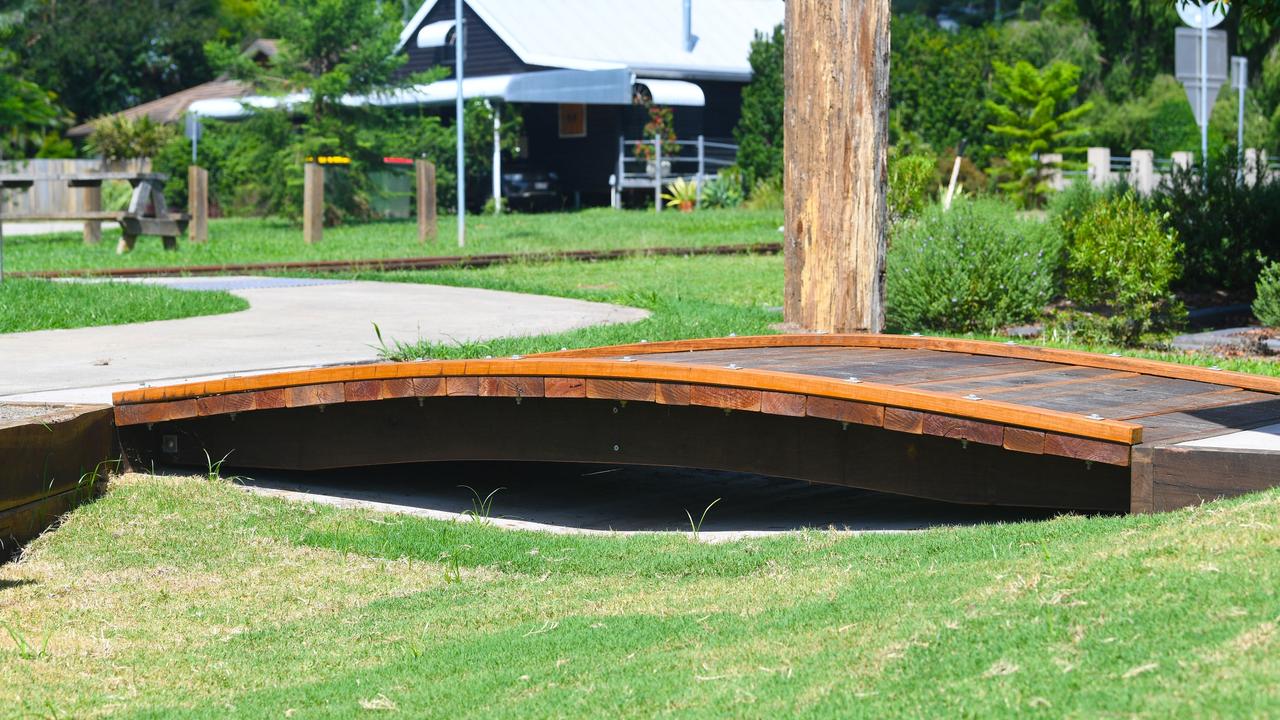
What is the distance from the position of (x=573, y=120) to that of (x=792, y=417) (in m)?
32.2

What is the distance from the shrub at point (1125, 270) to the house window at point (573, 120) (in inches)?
1072

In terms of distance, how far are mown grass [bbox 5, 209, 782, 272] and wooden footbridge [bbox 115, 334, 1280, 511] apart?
1085 centimetres

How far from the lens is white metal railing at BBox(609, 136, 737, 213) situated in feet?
116

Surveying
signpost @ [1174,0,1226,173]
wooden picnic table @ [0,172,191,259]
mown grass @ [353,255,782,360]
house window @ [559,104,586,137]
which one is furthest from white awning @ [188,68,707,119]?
mown grass @ [353,255,782,360]

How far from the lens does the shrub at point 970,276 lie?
38.5ft

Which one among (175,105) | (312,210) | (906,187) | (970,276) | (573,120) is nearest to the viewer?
(970,276)

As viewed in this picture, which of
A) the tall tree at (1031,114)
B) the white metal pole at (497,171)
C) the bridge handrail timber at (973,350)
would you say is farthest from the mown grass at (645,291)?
the tall tree at (1031,114)

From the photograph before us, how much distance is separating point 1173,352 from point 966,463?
4.73 m

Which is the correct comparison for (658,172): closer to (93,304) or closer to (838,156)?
(93,304)

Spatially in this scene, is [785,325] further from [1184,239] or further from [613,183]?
[613,183]

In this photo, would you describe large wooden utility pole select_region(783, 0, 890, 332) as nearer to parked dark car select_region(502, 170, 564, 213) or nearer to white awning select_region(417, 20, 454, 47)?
parked dark car select_region(502, 170, 564, 213)

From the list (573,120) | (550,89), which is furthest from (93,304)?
(573,120)

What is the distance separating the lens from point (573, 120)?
126 feet

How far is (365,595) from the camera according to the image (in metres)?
6.13
